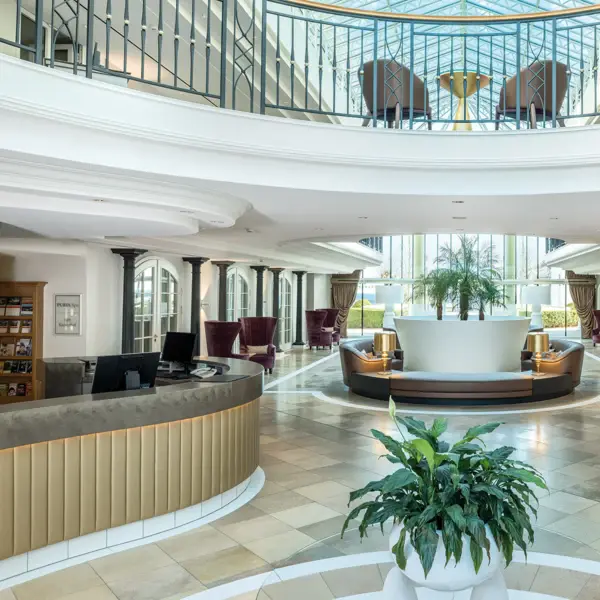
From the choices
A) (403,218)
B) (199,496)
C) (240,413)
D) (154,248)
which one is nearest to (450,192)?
(403,218)

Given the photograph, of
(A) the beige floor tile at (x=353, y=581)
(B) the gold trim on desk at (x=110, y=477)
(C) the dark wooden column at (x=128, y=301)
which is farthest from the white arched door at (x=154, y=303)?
(A) the beige floor tile at (x=353, y=581)

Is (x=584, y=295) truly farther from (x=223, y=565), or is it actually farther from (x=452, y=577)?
(x=452, y=577)

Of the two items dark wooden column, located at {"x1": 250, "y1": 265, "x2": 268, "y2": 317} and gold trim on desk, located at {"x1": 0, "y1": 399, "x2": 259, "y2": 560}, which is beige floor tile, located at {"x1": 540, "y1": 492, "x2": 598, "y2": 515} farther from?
dark wooden column, located at {"x1": 250, "y1": 265, "x2": 268, "y2": 317}

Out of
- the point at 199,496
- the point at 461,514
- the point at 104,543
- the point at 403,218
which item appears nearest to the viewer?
the point at 461,514

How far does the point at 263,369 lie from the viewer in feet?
18.9

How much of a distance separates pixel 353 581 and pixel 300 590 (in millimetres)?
220

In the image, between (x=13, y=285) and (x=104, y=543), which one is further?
(x=13, y=285)

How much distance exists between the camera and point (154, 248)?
977cm

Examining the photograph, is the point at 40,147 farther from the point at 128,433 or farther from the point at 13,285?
the point at 13,285

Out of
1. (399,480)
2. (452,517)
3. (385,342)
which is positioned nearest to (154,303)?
(385,342)

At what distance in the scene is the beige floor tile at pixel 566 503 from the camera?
14.9ft

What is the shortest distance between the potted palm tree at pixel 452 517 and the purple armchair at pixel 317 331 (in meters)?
15.6

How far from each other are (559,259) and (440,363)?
8381 millimetres

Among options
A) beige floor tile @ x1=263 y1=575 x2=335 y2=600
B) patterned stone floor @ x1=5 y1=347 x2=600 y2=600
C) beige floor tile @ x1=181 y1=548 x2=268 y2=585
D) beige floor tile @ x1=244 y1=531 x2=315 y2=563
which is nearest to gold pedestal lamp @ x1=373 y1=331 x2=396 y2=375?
patterned stone floor @ x1=5 y1=347 x2=600 y2=600
